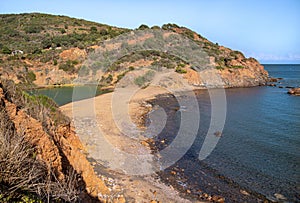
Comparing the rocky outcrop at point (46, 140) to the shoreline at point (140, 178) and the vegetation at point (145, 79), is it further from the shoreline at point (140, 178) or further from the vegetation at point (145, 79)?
the vegetation at point (145, 79)

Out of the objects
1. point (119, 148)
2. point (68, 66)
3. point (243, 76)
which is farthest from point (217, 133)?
point (243, 76)

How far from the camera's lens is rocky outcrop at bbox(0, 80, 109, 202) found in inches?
212

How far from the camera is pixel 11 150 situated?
135 inches

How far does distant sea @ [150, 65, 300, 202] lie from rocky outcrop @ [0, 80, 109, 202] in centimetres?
388

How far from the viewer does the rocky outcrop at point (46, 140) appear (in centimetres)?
538

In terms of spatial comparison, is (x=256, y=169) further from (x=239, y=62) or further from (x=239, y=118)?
(x=239, y=62)

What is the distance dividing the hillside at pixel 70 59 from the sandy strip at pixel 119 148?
16.7 metres

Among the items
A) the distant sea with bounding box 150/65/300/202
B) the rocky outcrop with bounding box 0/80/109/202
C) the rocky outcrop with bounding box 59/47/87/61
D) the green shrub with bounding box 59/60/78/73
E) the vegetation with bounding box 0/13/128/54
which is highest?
the vegetation with bounding box 0/13/128/54

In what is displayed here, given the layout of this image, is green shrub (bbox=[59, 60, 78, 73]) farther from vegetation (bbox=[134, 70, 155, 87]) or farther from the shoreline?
the shoreline

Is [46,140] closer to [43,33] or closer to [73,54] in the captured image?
[73,54]

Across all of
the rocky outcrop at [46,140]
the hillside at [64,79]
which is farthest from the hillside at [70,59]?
the rocky outcrop at [46,140]

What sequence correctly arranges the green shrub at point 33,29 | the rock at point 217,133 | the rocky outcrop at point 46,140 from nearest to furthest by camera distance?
the rocky outcrop at point 46,140 < the rock at point 217,133 < the green shrub at point 33,29

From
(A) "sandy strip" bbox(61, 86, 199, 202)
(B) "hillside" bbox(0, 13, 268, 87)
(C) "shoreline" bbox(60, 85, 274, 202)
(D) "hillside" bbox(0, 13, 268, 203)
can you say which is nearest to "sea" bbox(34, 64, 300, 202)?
(C) "shoreline" bbox(60, 85, 274, 202)

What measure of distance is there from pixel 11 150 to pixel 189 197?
6.69m
